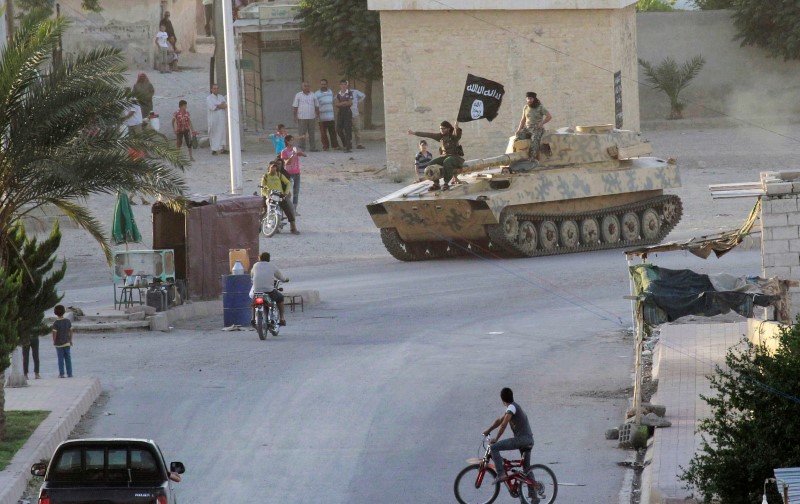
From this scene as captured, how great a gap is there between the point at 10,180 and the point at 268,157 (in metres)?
23.9

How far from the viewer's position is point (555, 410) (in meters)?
16.4

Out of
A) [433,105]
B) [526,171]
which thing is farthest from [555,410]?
[433,105]

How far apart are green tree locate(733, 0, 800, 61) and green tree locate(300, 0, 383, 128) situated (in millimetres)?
10438

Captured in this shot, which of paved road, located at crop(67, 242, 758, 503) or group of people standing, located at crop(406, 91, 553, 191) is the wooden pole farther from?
group of people standing, located at crop(406, 91, 553, 191)

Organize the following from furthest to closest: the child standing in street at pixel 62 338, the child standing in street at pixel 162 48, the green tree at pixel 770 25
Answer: the child standing in street at pixel 162 48, the green tree at pixel 770 25, the child standing in street at pixel 62 338

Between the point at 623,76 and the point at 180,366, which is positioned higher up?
the point at 623,76

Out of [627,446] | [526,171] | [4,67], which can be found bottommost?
[627,446]

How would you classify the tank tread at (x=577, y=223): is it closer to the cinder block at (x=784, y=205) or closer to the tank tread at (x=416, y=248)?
the tank tread at (x=416, y=248)

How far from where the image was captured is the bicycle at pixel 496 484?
41.4 ft

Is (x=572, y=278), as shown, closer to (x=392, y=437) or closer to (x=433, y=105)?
(x=392, y=437)

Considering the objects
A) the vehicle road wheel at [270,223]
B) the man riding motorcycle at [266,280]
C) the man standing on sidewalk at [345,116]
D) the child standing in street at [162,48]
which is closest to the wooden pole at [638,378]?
the man riding motorcycle at [266,280]

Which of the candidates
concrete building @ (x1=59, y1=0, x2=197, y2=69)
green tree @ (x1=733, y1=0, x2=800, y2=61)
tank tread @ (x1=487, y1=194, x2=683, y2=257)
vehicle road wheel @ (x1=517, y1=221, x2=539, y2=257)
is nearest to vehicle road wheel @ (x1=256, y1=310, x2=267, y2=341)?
tank tread @ (x1=487, y1=194, x2=683, y2=257)

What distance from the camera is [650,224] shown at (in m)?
29.3

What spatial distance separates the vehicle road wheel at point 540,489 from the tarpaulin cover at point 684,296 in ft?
9.43
